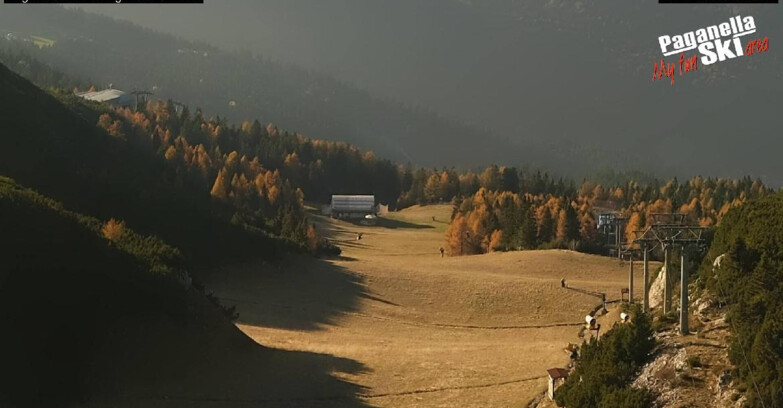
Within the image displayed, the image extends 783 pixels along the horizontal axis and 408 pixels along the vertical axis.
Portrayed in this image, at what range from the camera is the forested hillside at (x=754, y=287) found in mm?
25188

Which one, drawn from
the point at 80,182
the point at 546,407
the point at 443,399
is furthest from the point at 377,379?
the point at 80,182

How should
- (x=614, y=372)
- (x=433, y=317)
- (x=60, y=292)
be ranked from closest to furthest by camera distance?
(x=614, y=372) → (x=60, y=292) → (x=433, y=317)

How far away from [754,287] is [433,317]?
38421 mm

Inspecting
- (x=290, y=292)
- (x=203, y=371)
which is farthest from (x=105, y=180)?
(x=203, y=371)

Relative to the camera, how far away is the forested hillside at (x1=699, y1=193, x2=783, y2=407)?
25188 millimetres

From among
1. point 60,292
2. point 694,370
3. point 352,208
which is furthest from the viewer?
point 352,208

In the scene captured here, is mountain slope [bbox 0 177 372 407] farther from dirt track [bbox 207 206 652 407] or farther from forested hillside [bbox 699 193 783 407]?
forested hillside [bbox 699 193 783 407]

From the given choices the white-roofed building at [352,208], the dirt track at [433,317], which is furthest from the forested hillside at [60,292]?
the white-roofed building at [352,208]

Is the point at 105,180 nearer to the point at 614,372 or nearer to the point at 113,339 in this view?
the point at 113,339

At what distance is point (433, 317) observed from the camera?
6594cm

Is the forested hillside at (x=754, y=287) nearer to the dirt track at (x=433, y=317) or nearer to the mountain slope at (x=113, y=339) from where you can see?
the dirt track at (x=433, y=317)

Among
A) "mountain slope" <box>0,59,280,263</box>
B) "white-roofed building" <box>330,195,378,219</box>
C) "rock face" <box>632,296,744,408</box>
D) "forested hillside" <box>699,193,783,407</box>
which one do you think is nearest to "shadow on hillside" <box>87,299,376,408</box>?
"rock face" <box>632,296,744,408</box>

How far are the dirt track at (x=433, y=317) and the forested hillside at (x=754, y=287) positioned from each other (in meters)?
11.9

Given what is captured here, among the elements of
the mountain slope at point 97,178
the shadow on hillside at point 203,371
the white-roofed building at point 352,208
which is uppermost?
the mountain slope at point 97,178
